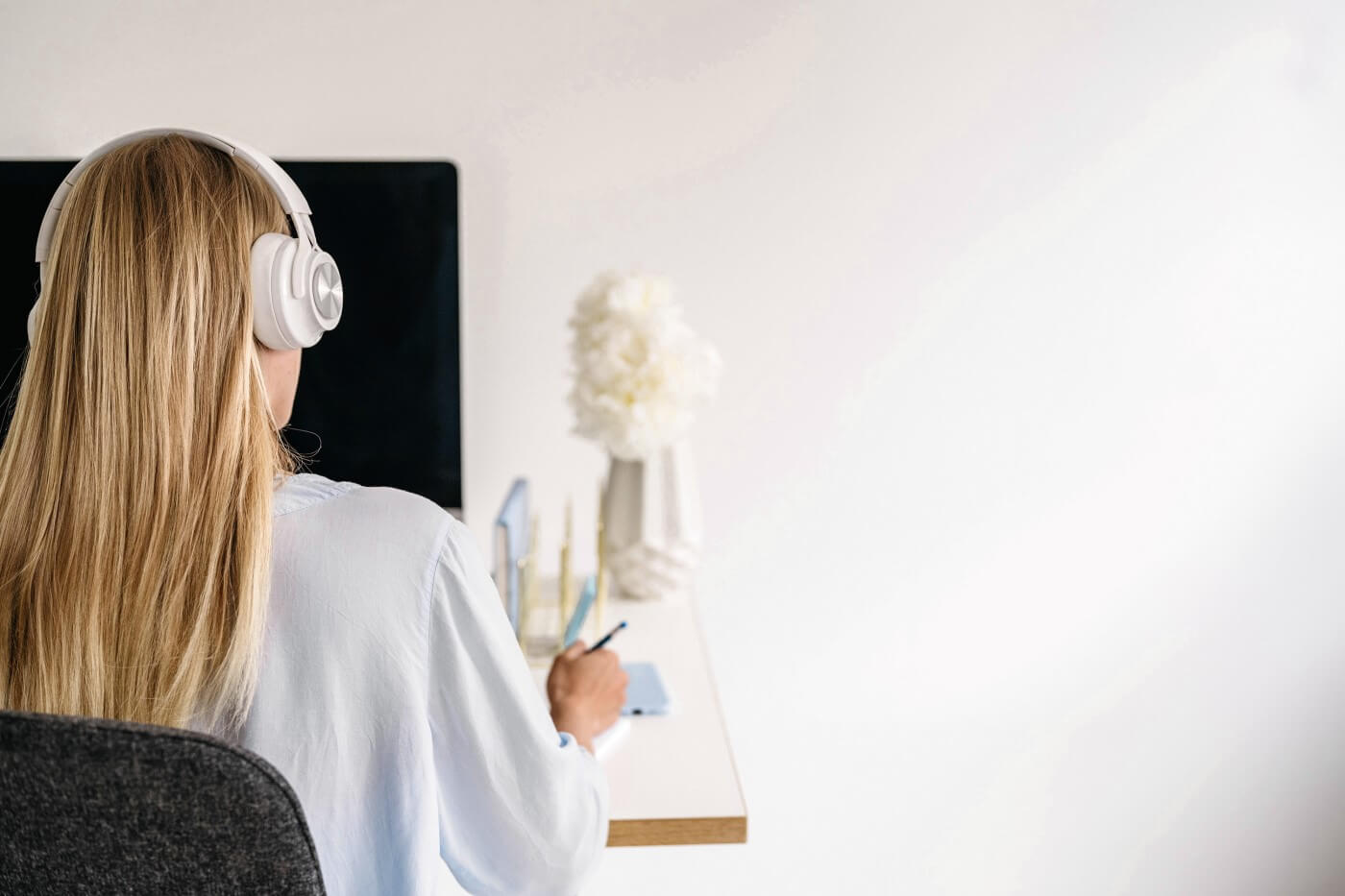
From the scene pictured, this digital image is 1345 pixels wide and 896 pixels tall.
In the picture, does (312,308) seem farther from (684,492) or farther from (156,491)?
(684,492)


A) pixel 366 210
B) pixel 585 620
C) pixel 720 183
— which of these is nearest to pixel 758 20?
pixel 720 183

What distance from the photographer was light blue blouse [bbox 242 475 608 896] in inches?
28.1

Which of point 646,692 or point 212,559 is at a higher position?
point 212,559

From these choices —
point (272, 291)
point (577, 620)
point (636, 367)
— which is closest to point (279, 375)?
point (272, 291)

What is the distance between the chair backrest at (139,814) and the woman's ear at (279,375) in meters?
0.32

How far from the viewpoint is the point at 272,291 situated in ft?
2.43

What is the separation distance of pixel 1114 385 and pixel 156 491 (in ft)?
5.07

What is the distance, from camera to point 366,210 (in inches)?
55.6

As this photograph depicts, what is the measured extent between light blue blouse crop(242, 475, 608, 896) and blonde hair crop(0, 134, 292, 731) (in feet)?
0.09

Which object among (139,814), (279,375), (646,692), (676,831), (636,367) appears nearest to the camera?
(139,814)

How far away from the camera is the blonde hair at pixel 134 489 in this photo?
0.69 m

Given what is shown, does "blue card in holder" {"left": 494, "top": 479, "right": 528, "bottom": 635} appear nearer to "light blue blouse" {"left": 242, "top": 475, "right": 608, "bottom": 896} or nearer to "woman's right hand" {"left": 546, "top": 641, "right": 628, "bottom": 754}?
"woman's right hand" {"left": 546, "top": 641, "right": 628, "bottom": 754}

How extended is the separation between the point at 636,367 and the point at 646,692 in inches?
18.1

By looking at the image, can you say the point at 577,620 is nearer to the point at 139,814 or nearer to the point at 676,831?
the point at 676,831
